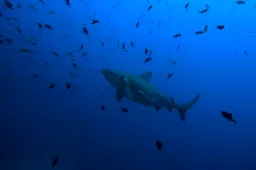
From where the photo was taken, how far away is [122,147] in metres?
26.6

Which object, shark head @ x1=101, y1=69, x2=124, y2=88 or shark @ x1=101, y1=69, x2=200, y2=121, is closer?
shark head @ x1=101, y1=69, x2=124, y2=88

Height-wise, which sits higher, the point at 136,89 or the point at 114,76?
the point at 114,76

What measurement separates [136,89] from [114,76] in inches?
32.2

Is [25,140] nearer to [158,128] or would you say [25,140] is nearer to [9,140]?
[9,140]

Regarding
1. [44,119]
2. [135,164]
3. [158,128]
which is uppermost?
[135,164]

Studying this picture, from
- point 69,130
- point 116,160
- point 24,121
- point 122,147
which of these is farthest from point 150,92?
point 24,121

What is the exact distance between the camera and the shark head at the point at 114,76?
692cm

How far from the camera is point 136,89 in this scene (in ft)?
24.6

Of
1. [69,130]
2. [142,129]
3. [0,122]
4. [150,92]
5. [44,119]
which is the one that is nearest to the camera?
[150,92]

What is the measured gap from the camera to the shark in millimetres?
7037

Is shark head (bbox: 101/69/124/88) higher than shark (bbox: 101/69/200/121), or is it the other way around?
shark head (bbox: 101/69/124/88)

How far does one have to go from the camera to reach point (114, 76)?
6969mm

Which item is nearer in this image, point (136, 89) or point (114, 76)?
point (114, 76)

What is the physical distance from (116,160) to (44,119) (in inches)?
484
